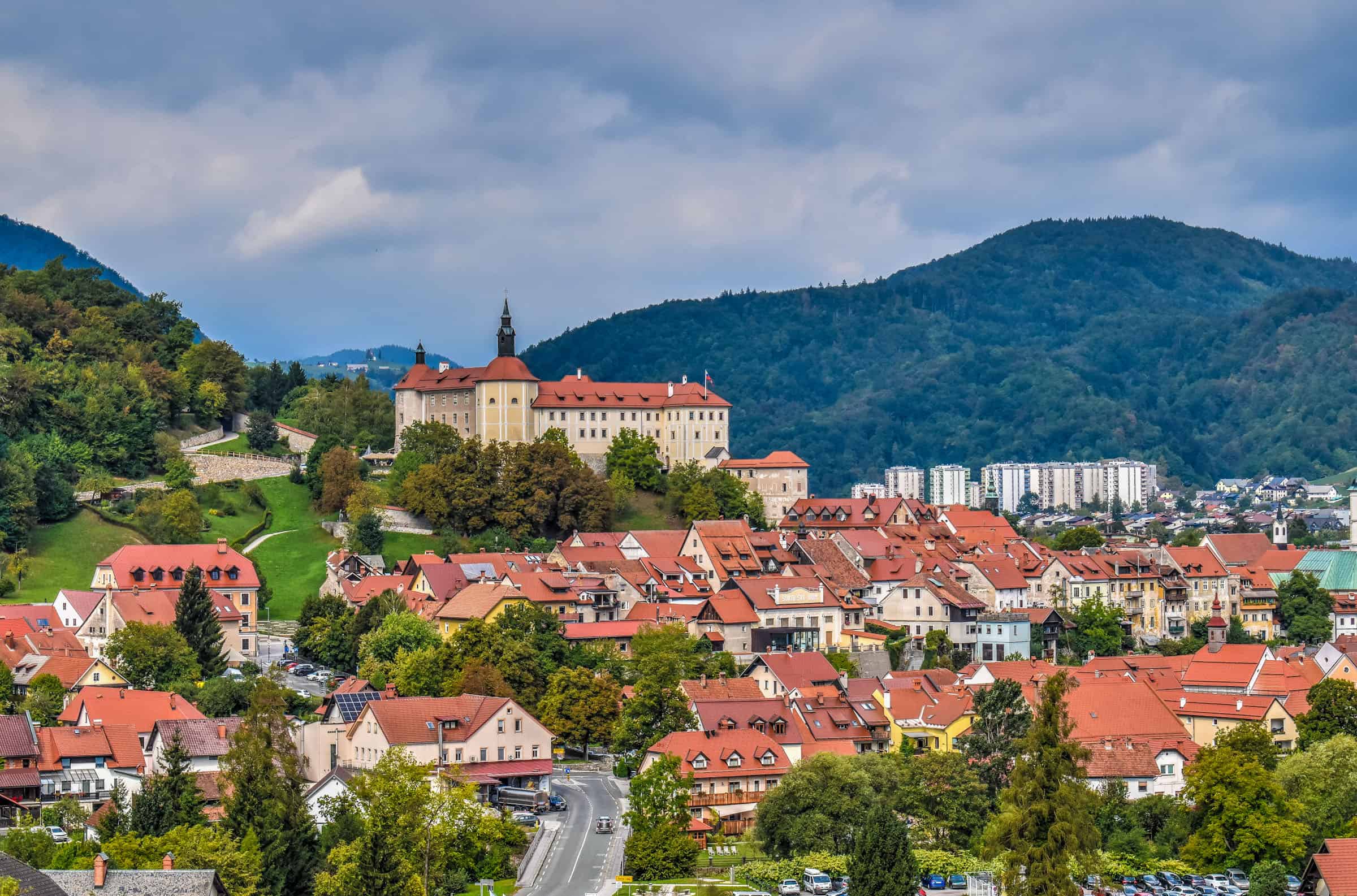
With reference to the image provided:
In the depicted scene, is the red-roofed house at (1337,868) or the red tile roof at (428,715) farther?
the red tile roof at (428,715)

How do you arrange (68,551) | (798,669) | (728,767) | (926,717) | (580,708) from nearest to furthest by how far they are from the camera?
1. (728,767)
2. (926,717)
3. (580,708)
4. (798,669)
5. (68,551)

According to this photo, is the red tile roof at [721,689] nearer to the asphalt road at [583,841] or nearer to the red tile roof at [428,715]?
the asphalt road at [583,841]

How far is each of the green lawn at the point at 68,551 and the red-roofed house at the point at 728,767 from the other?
125 ft

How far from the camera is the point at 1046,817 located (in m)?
48.6

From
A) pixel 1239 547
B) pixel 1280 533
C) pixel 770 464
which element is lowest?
pixel 1239 547

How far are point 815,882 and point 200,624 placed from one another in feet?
110

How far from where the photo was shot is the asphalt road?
53.9m

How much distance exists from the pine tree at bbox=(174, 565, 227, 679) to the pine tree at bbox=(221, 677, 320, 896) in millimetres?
21163

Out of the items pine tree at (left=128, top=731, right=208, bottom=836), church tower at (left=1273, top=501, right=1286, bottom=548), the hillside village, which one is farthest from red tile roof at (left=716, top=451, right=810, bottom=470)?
pine tree at (left=128, top=731, right=208, bottom=836)

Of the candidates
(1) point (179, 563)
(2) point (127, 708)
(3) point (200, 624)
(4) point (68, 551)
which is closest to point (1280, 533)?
(1) point (179, 563)

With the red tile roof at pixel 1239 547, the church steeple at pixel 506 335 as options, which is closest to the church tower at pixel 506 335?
the church steeple at pixel 506 335

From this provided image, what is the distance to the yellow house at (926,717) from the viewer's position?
69500 millimetres

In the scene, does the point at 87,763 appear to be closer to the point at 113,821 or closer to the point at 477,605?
the point at 113,821

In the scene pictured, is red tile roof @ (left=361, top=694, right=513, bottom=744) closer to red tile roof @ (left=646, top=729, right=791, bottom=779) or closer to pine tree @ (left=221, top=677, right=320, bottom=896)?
red tile roof @ (left=646, top=729, right=791, bottom=779)
